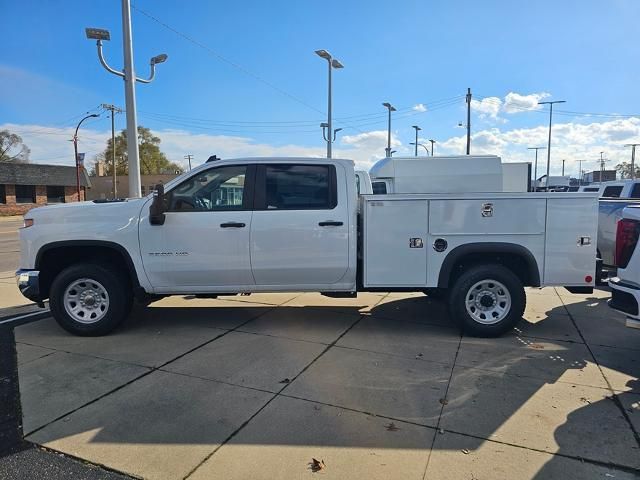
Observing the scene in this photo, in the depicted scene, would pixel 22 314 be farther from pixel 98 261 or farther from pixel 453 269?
pixel 453 269

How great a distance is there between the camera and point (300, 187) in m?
5.53

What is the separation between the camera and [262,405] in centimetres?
379

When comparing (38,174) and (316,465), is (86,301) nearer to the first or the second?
(316,465)

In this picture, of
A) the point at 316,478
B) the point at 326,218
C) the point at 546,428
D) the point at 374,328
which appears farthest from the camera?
the point at 374,328

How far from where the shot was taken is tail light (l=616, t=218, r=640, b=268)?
4184 millimetres

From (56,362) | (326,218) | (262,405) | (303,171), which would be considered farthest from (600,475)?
(56,362)

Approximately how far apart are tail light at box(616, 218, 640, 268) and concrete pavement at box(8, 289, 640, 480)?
1088 millimetres

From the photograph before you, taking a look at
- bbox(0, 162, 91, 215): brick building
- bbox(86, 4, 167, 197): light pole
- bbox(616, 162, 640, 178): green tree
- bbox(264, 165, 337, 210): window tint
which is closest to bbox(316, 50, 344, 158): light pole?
bbox(86, 4, 167, 197): light pole

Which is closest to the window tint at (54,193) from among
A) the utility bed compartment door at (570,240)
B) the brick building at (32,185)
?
the brick building at (32,185)

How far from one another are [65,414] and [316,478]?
208cm

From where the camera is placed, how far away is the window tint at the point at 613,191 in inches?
496

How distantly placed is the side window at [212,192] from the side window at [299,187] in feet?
0.93

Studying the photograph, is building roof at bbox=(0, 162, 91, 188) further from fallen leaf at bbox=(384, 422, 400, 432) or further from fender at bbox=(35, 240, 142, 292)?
fallen leaf at bbox=(384, 422, 400, 432)

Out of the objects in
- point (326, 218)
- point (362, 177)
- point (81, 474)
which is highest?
point (362, 177)
